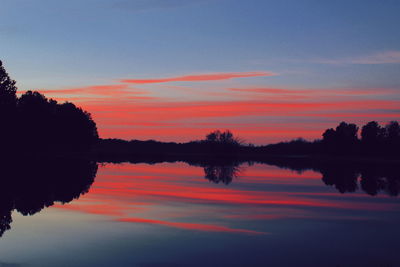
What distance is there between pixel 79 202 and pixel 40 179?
54.7 feet

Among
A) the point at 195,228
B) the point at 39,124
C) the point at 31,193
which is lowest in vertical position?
the point at 195,228

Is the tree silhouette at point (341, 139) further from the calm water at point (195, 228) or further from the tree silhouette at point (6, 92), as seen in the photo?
the calm water at point (195, 228)

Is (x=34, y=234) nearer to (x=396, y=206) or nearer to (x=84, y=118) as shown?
(x=396, y=206)

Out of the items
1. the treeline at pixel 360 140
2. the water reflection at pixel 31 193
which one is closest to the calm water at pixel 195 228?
the water reflection at pixel 31 193

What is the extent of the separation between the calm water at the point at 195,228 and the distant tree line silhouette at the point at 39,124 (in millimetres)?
50469

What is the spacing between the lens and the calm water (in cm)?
1598

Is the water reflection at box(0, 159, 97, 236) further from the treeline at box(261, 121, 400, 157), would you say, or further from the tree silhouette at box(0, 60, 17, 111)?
the treeline at box(261, 121, 400, 157)

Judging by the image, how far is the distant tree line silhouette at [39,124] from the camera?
8238 cm

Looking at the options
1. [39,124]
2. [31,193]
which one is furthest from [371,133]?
[31,193]

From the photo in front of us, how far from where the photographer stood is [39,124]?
10688 centimetres

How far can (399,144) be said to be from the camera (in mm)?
134250

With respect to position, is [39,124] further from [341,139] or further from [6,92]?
[341,139]

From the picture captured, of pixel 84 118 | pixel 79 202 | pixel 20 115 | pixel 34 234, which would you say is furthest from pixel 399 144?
pixel 34 234

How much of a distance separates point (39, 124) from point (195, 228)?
3671 inches
